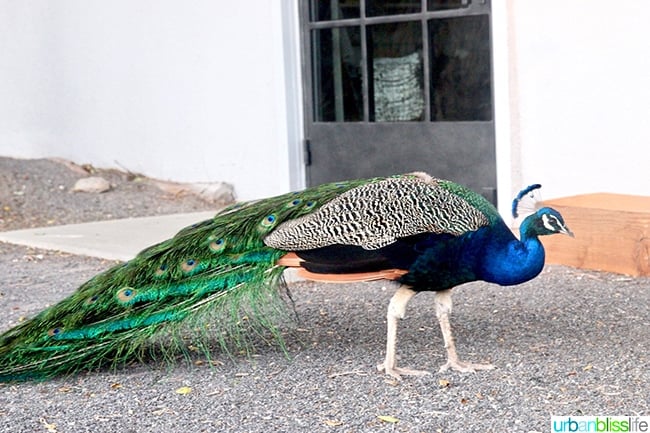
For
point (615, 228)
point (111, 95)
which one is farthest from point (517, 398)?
point (111, 95)

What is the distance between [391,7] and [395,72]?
46 cm

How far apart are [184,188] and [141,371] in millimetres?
5135

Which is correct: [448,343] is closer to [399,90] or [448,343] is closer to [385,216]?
[385,216]

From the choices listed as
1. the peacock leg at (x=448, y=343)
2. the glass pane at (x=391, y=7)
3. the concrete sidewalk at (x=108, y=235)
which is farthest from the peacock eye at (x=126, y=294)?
the glass pane at (x=391, y=7)

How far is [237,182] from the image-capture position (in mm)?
9320

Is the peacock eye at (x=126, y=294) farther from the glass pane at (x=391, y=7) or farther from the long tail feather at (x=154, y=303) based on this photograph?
the glass pane at (x=391, y=7)

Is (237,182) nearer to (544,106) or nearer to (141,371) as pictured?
(544,106)

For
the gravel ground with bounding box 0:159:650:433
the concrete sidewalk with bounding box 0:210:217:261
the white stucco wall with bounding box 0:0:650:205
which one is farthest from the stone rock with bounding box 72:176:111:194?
the gravel ground with bounding box 0:159:650:433

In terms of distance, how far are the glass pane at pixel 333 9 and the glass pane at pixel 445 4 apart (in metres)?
0.71

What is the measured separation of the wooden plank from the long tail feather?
79.5 inches

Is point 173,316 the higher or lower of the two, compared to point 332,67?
lower

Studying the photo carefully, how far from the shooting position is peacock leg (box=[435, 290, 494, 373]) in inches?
179

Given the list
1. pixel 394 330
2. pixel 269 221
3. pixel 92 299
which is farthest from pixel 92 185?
pixel 394 330

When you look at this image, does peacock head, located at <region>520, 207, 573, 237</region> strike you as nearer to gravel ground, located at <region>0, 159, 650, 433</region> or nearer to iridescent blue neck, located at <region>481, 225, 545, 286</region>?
iridescent blue neck, located at <region>481, 225, 545, 286</region>
